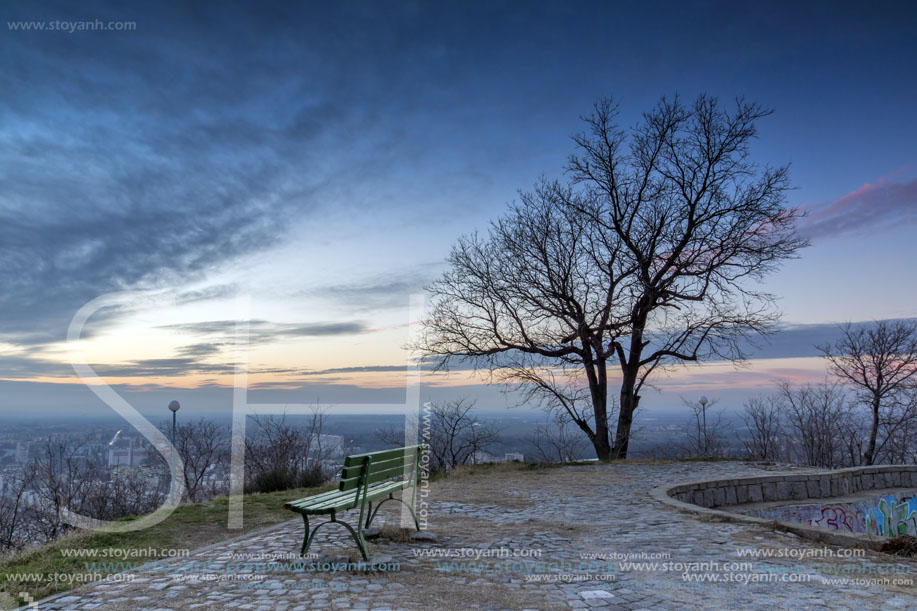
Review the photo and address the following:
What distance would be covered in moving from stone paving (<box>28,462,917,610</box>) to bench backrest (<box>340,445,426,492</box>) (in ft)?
2.28

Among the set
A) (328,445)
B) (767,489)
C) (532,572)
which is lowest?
(767,489)

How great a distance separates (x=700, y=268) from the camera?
1592 cm

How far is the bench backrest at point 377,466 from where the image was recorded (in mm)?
5312

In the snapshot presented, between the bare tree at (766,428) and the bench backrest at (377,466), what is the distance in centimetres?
2113

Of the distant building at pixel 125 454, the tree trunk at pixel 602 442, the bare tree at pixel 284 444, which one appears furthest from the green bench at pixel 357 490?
the tree trunk at pixel 602 442

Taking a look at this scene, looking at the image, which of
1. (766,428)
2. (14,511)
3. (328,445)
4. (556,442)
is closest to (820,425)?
(766,428)

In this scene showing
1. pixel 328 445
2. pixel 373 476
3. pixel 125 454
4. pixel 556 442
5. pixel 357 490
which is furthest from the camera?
pixel 556 442

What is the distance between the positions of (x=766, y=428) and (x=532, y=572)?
22891 millimetres

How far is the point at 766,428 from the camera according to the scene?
23797 mm

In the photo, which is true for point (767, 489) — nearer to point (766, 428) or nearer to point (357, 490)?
point (357, 490)

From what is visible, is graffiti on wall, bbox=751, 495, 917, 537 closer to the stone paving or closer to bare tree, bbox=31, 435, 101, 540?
the stone paving

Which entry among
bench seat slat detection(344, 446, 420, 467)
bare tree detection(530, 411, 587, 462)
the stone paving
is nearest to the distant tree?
bare tree detection(530, 411, 587, 462)

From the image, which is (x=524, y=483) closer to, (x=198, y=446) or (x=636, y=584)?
(x=636, y=584)

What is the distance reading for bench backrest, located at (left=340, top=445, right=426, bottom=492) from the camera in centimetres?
531
